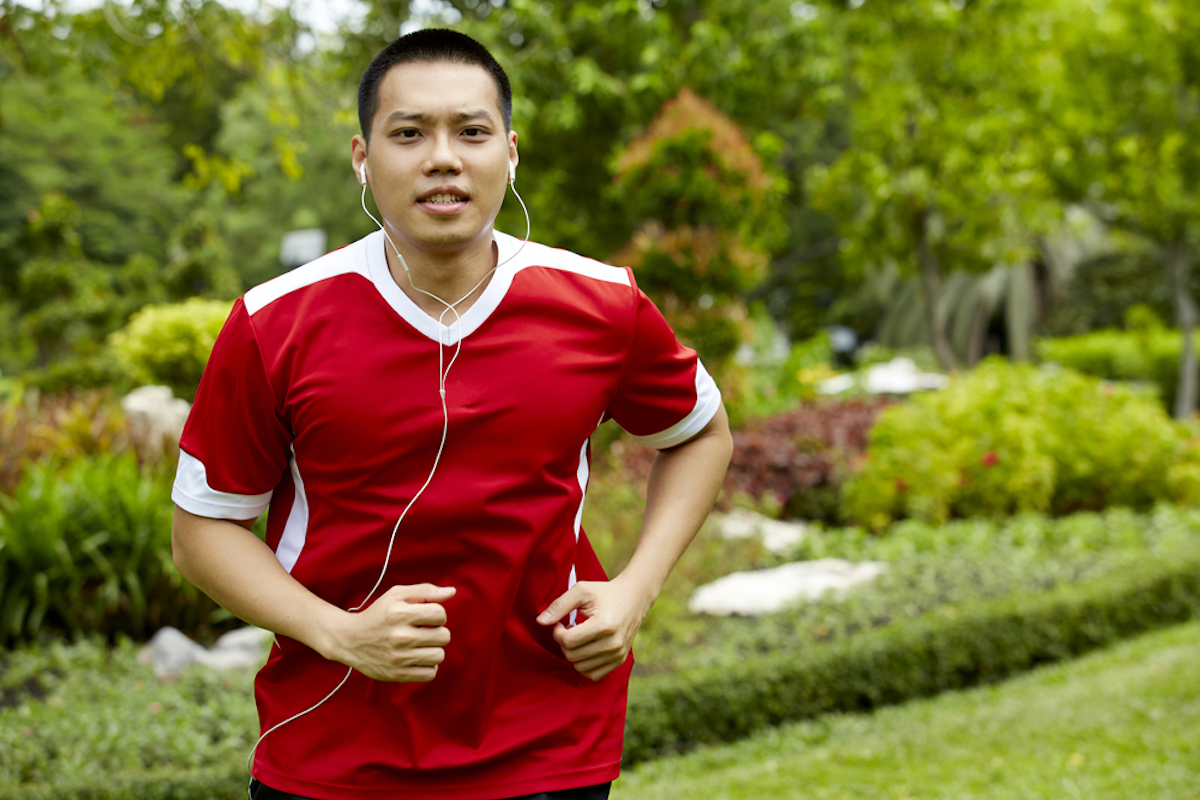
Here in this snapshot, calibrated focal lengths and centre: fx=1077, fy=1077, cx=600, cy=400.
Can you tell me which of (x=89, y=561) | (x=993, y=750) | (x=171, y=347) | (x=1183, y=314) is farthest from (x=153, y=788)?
(x=1183, y=314)

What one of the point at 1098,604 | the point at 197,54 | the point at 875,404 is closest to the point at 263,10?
the point at 197,54

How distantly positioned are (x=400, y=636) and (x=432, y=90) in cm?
81

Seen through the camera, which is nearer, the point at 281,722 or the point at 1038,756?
the point at 281,722

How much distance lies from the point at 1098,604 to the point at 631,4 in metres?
6.51

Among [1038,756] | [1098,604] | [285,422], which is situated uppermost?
[285,422]

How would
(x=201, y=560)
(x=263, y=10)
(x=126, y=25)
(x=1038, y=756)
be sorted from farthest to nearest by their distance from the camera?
(x=263, y=10) → (x=126, y=25) → (x=1038, y=756) → (x=201, y=560)

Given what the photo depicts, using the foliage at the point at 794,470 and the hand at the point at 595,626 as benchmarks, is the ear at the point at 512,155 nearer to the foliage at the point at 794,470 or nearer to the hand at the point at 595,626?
the hand at the point at 595,626

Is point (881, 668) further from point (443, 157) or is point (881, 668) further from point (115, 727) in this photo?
point (443, 157)

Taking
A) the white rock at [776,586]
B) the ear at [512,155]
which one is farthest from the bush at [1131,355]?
the ear at [512,155]

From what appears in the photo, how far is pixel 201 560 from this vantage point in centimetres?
163

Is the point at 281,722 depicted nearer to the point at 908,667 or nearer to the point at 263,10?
the point at 908,667

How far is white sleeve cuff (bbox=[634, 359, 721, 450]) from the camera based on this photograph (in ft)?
6.42

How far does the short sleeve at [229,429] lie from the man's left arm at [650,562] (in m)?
0.51

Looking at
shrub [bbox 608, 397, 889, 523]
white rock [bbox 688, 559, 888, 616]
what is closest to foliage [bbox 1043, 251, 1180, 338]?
shrub [bbox 608, 397, 889, 523]
